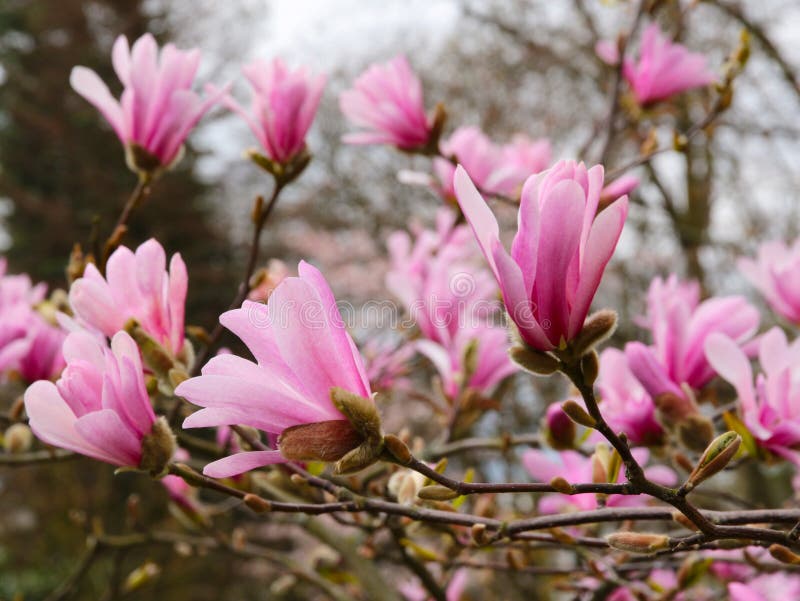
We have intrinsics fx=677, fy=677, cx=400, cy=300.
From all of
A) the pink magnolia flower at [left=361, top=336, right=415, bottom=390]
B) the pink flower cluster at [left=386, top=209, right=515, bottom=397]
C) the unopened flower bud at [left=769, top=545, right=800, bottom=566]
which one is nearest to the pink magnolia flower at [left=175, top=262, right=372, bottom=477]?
the unopened flower bud at [left=769, top=545, right=800, bottom=566]

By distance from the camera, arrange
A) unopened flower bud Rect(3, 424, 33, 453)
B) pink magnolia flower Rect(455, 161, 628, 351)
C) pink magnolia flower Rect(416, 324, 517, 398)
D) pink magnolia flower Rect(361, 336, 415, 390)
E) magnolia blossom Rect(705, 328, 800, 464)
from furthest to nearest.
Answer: pink magnolia flower Rect(361, 336, 415, 390)
pink magnolia flower Rect(416, 324, 517, 398)
unopened flower bud Rect(3, 424, 33, 453)
magnolia blossom Rect(705, 328, 800, 464)
pink magnolia flower Rect(455, 161, 628, 351)

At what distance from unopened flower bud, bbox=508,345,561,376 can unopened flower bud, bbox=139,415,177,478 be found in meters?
0.28

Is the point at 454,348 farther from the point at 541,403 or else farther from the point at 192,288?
the point at 192,288

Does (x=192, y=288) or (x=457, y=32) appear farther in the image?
(x=192, y=288)

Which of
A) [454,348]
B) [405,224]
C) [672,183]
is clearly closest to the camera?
[454,348]

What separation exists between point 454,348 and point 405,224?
491 cm

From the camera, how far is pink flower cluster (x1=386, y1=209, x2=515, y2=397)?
1.04 m

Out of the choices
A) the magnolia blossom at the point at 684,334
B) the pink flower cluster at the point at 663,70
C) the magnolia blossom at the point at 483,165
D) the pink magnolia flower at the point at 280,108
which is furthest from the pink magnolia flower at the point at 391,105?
the magnolia blossom at the point at 684,334

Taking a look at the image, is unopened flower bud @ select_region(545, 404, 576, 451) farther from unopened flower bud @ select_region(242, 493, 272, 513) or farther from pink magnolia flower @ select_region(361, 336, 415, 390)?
pink magnolia flower @ select_region(361, 336, 415, 390)

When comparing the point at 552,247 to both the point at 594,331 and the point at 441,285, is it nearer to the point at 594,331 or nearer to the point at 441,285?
the point at 594,331

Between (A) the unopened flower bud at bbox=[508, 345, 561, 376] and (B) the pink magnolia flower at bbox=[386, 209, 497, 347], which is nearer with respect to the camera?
(A) the unopened flower bud at bbox=[508, 345, 561, 376]

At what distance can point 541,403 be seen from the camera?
464cm

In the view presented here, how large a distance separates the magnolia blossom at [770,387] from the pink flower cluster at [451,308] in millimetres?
378

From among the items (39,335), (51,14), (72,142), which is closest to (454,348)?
(39,335)
